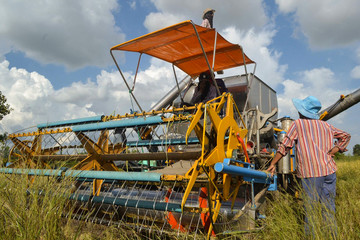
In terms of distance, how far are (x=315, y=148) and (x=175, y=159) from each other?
167 cm

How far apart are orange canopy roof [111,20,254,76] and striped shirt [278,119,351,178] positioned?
222cm

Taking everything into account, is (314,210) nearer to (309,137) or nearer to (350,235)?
(350,235)

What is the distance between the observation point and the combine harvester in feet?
10.0

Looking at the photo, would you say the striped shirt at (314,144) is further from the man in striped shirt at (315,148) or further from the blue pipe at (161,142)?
the blue pipe at (161,142)

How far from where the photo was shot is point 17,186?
2.98 m

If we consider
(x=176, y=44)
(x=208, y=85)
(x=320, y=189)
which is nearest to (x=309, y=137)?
(x=320, y=189)

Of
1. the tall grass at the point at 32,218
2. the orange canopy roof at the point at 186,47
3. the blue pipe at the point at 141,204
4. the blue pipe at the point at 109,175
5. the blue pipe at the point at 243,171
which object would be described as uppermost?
the orange canopy roof at the point at 186,47

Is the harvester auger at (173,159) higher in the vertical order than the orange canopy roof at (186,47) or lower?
lower

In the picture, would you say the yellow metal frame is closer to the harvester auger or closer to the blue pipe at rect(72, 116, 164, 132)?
the harvester auger

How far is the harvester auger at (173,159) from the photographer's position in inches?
120

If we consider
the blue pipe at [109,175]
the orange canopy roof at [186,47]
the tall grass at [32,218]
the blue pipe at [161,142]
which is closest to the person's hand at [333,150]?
the blue pipe at [161,142]

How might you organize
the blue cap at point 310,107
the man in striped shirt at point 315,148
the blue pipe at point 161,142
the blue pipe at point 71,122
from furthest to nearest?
the blue pipe at point 71,122, the blue pipe at point 161,142, the blue cap at point 310,107, the man in striped shirt at point 315,148

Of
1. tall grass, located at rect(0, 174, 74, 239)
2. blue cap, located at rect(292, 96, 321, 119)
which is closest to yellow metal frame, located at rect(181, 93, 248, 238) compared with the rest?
blue cap, located at rect(292, 96, 321, 119)

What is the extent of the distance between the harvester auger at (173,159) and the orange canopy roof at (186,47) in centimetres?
2
